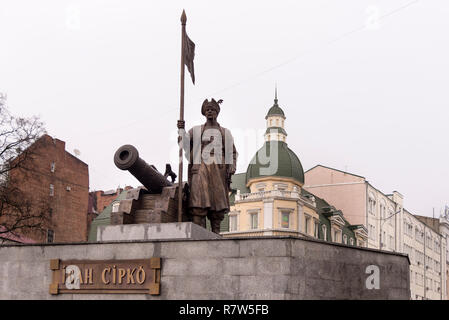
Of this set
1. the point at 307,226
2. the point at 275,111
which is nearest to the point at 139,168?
the point at 307,226

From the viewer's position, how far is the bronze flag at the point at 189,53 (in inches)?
585

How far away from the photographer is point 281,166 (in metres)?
54.1

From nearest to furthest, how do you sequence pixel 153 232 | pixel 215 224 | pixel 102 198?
1. pixel 153 232
2. pixel 215 224
3. pixel 102 198

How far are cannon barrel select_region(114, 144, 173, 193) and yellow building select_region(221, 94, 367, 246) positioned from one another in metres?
36.8

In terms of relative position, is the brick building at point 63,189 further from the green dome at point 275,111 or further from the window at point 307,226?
the window at point 307,226

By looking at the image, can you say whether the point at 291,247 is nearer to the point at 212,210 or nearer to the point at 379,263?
the point at 379,263

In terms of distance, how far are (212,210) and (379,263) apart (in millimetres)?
3582

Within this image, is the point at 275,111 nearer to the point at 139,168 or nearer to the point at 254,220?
the point at 254,220

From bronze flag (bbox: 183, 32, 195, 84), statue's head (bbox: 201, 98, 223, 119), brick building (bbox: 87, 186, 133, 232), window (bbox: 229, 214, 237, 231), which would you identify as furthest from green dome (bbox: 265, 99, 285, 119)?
statue's head (bbox: 201, 98, 223, 119)

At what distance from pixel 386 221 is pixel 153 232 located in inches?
2292

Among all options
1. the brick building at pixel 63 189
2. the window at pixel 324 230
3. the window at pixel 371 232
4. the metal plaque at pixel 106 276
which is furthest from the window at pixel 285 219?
the metal plaque at pixel 106 276

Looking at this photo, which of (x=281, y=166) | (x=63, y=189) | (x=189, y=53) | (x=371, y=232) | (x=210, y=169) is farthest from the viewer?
(x=371, y=232)
